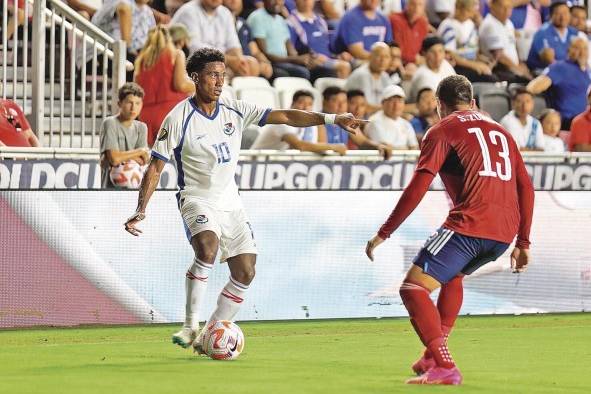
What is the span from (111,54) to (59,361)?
654 cm

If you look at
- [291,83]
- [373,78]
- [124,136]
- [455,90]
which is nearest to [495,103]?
[373,78]

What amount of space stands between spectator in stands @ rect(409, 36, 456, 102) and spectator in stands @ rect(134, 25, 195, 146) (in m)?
3.70

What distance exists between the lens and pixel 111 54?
52.0 feet

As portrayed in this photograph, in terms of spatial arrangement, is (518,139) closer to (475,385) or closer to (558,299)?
(558,299)

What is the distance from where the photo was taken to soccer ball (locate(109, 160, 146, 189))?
45.2 feet

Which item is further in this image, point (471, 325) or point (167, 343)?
point (471, 325)

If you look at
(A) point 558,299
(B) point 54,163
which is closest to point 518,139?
(A) point 558,299

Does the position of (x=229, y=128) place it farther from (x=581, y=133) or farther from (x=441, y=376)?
(x=581, y=133)

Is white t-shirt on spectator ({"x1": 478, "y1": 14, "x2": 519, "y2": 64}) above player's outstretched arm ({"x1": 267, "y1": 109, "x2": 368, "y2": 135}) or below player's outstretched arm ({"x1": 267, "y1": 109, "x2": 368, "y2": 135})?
below

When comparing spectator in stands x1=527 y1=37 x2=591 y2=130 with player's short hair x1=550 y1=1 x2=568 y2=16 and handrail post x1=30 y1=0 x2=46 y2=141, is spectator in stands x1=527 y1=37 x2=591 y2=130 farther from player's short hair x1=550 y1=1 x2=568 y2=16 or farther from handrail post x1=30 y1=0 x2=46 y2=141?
handrail post x1=30 y1=0 x2=46 y2=141

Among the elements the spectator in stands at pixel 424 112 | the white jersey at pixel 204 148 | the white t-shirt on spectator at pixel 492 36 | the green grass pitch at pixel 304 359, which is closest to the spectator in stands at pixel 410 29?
the white t-shirt on spectator at pixel 492 36

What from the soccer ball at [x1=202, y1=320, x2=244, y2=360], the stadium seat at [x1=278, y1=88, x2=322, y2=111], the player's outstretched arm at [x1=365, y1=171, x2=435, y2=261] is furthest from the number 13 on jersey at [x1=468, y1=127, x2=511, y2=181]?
the stadium seat at [x1=278, y1=88, x2=322, y2=111]

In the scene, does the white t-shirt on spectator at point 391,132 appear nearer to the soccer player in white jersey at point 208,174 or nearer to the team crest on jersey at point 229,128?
the soccer player in white jersey at point 208,174

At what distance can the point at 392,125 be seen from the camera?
54.4 feet
